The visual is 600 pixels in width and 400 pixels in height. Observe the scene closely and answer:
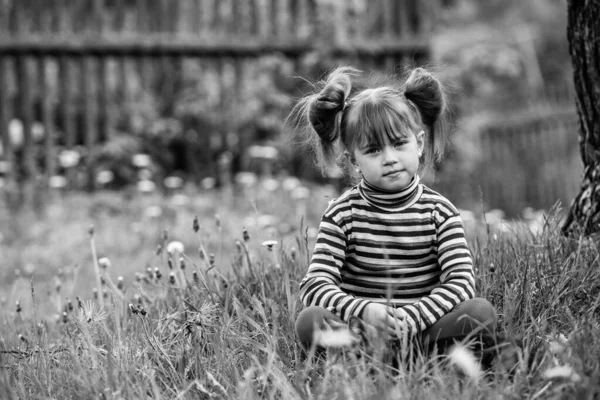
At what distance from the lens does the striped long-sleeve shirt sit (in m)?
2.27

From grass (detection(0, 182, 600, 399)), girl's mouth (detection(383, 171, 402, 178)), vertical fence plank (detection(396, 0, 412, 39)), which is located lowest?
grass (detection(0, 182, 600, 399))

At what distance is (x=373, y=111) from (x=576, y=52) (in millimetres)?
1196

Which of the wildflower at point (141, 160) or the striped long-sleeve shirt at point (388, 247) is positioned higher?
the striped long-sleeve shirt at point (388, 247)

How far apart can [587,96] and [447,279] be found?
4.08 ft

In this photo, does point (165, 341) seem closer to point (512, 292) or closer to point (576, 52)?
point (512, 292)

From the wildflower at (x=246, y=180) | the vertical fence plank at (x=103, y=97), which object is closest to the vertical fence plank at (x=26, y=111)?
the vertical fence plank at (x=103, y=97)

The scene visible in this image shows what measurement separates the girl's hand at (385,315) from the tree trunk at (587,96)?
3.78 ft

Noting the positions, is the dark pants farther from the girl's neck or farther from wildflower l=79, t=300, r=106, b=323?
wildflower l=79, t=300, r=106, b=323

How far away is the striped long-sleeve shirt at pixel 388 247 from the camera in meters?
2.27

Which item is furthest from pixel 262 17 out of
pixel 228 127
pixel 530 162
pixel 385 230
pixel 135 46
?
pixel 385 230

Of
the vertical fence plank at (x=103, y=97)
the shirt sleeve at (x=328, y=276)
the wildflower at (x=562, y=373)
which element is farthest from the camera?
the vertical fence plank at (x=103, y=97)

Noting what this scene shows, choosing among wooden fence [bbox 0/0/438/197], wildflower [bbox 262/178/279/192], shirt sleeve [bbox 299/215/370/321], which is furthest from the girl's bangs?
wooden fence [bbox 0/0/438/197]

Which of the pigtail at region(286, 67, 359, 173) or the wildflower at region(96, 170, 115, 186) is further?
the wildflower at region(96, 170, 115, 186)

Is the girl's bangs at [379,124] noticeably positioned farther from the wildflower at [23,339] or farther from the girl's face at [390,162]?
the wildflower at [23,339]
